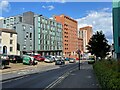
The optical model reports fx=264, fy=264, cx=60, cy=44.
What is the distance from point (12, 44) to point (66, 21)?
191 ft

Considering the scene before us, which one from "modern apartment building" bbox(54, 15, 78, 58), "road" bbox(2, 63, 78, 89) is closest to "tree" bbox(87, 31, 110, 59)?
"road" bbox(2, 63, 78, 89)

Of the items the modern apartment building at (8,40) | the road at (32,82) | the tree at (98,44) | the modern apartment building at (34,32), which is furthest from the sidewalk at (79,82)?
the modern apartment building at (34,32)

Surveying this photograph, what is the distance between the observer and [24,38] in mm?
93062

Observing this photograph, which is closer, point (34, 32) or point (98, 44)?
point (98, 44)

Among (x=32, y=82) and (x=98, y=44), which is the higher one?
(x=98, y=44)

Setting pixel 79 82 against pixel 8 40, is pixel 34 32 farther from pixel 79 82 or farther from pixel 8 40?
pixel 79 82

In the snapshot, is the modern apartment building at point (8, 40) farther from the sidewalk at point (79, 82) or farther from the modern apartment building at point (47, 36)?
the sidewalk at point (79, 82)

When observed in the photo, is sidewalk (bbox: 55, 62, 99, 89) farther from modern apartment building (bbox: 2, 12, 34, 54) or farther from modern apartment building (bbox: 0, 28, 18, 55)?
modern apartment building (bbox: 2, 12, 34, 54)

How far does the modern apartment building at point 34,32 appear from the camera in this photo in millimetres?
93188

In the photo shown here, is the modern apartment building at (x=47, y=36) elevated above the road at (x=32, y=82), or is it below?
above

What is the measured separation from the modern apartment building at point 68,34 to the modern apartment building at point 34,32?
14.8m

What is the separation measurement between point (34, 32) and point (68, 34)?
40.8m

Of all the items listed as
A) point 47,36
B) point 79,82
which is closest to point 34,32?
point 47,36

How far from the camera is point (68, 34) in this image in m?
139
